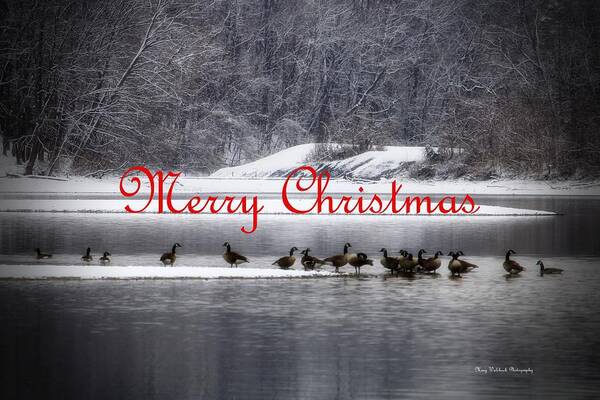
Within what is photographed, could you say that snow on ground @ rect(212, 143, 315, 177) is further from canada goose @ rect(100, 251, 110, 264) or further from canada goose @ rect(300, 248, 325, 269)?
canada goose @ rect(300, 248, 325, 269)

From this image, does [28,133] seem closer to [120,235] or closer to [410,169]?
[410,169]

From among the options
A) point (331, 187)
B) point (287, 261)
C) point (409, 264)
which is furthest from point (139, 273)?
point (331, 187)

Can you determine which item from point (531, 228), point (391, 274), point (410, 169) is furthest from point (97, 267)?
point (410, 169)

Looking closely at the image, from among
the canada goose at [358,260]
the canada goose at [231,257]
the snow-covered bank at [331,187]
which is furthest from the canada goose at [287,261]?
the snow-covered bank at [331,187]

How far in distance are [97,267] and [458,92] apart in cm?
5615

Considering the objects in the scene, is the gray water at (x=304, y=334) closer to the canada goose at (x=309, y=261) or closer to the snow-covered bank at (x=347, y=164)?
the canada goose at (x=309, y=261)

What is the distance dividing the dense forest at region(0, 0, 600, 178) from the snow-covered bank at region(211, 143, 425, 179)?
1.86 metres

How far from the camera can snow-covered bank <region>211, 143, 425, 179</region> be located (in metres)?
59.3

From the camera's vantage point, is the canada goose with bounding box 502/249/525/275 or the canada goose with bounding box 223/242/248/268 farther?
the canada goose with bounding box 223/242/248/268

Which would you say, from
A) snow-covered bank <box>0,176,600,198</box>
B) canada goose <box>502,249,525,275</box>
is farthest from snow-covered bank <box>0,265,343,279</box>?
snow-covered bank <box>0,176,600,198</box>

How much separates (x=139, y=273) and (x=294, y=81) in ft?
199

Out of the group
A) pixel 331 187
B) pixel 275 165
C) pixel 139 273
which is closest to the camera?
pixel 139 273

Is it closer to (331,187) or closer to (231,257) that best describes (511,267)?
(231,257)

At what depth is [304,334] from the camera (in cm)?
1315
